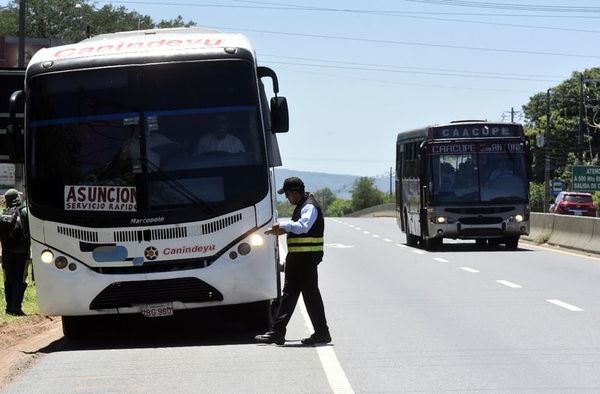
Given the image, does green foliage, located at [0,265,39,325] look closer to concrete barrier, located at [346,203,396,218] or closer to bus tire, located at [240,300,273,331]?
bus tire, located at [240,300,273,331]

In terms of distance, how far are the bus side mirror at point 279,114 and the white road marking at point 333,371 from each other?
2358 millimetres

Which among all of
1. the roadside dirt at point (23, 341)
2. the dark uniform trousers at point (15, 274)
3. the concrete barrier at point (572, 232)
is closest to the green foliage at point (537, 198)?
the concrete barrier at point (572, 232)

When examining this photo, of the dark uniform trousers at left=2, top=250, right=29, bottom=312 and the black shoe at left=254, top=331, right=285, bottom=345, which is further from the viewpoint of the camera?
the dark uniform trousers at left=2, top=250, right=29, bottom=312

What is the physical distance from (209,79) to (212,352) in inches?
111

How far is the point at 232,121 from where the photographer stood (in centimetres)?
1125

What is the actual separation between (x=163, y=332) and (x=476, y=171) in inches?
578

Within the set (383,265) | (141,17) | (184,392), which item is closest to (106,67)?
(184,392)

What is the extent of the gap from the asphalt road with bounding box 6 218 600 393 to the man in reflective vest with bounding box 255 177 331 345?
0.21 m

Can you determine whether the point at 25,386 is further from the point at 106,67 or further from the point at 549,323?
the point at 549,323

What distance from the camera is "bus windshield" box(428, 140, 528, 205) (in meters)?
26.0

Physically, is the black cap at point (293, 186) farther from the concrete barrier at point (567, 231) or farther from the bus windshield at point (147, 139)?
the concrete barrier at point (567, 231)

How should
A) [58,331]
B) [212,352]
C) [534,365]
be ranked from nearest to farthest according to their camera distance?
1. [534,365]
2. [212,352]
3. [58,331]

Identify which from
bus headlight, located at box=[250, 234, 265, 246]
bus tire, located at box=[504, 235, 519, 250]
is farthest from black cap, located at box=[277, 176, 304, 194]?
bus tire, located at box=[504, 235, 519, 250]

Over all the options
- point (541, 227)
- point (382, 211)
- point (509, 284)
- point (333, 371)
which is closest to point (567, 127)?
point (382, 211)
